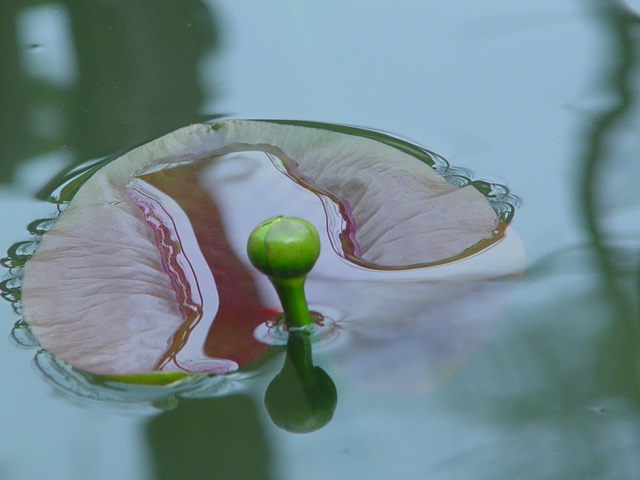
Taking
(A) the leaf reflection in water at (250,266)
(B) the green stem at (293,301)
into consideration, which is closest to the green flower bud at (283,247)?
(B) the green stem at (293,301)

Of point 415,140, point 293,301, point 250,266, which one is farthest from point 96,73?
point 293,301

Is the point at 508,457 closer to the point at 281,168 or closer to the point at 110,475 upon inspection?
the point at 110,475

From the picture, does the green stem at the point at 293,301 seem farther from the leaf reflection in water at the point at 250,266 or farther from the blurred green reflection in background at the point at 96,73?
the blurred green reflection in background at the point at 96,73

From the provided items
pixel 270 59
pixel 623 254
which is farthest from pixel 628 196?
pixel 270 59

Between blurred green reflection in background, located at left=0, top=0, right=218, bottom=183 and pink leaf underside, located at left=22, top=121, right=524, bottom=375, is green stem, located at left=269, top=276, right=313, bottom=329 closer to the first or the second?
pink leaf underside, located at left=22, top=121, right=524, bottom=375

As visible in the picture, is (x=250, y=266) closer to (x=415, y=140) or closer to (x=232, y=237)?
(x=232, y=237)

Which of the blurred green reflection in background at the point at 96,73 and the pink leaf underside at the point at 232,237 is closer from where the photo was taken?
the pink leaf underside at the point at 232,237
